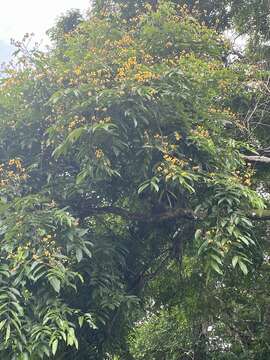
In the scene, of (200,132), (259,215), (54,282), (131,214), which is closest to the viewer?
(54,282)

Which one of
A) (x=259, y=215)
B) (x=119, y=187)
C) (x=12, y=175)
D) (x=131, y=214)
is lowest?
(x=259, y=215)

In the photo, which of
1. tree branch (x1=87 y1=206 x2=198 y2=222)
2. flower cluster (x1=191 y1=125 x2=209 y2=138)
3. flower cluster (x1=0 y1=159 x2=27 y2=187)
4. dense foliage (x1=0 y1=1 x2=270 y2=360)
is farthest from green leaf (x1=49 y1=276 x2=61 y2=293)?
flower cluster (x1=191 y1=125 x2=209 y2=138)

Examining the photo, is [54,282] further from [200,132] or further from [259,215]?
[259,215]

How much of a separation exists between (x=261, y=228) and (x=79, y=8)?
305cm

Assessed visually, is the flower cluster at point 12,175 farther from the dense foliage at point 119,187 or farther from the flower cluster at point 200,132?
the flower cluster at point 200,132

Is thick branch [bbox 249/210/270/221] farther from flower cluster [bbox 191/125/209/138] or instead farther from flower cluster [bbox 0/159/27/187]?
flower cluster [bbox 0/159/27/187]

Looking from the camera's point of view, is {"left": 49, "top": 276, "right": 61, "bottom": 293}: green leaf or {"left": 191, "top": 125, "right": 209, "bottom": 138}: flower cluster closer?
{"left": 49, "top": 276, "right": 61, "bottom": 293}: green leaf

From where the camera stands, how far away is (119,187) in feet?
10.8

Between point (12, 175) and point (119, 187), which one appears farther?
point (119, 187)

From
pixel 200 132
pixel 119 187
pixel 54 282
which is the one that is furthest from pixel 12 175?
pixel 200 132

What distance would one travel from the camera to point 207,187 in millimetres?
2885

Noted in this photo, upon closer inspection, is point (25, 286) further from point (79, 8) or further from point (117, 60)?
point (79, 8)

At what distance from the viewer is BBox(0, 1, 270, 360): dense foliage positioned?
2.54 metres

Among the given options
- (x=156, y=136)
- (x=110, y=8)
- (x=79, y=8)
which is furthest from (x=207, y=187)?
(x=79, y=8)
